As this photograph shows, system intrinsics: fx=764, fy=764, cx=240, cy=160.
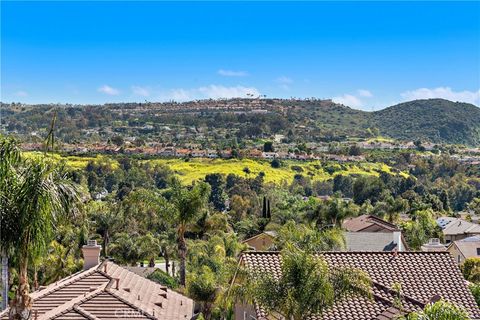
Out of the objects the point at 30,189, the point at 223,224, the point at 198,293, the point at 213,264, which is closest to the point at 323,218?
the point at 223,224

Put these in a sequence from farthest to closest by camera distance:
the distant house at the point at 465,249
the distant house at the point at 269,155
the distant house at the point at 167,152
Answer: the distant house at the point at 167,152 → the distant house at the point at 269,155 → the distant house at the point at 465,249

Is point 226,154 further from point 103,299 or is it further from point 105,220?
point 103,299

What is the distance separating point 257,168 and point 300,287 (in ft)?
458

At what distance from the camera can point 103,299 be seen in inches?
699

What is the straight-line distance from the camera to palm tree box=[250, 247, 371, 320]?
54.5 feet

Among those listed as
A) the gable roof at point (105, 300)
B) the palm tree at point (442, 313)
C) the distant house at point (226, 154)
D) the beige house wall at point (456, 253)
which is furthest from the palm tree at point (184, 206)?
the distant house at point (226, 154)

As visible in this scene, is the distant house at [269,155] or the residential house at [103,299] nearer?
the residential house at [103,299]

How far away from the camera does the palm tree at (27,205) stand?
13.1 meters

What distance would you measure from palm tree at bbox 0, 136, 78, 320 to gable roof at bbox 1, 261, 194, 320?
6.90 feet

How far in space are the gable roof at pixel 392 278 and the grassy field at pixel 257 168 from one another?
122 meters

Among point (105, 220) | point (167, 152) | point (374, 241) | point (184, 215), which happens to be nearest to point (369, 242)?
point (374, 241)

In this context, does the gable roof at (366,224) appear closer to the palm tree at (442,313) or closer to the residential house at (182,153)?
the palm tree at (442,313)

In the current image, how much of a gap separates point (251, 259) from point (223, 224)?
48638 millimetres

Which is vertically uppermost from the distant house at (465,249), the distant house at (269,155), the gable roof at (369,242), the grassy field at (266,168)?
the distant house at (269,155)
